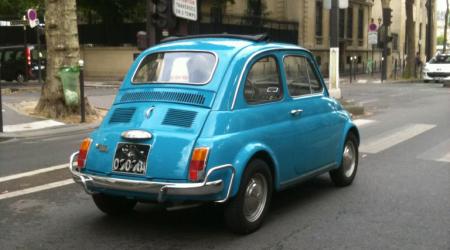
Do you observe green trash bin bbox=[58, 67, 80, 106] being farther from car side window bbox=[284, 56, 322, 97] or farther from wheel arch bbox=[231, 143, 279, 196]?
wheel arch bbox=[231, 143, 279, 196]

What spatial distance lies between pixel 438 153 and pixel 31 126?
8.28 metres

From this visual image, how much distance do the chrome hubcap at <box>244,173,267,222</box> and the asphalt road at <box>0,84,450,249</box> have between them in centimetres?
18

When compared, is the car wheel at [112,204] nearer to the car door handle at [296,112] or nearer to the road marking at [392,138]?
the car door handle at [296,112]

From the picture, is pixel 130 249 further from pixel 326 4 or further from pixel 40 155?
pixel 326 4

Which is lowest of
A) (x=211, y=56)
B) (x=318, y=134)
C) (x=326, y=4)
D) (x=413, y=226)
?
(x=413, y=226)

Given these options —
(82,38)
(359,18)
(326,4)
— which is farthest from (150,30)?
(359,18)

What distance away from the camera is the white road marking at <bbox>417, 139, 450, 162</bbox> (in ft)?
30.1

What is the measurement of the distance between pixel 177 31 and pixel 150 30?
68cm

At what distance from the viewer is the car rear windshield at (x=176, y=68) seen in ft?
18.3

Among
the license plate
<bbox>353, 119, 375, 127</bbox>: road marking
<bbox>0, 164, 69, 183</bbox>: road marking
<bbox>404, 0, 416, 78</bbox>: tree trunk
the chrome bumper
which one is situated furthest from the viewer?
<bbox>404, 0, 416, 78</bbox>: tree trunk

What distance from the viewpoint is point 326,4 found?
1602cm

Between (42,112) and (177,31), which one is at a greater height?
(177,31)

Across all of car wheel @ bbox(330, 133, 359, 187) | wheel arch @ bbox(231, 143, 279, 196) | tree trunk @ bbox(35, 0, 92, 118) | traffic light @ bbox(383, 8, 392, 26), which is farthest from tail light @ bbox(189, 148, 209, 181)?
traffic light @ bbox(383, 8, 392, 26)

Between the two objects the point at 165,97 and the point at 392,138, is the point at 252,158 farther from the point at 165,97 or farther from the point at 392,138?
the point at 392,138
